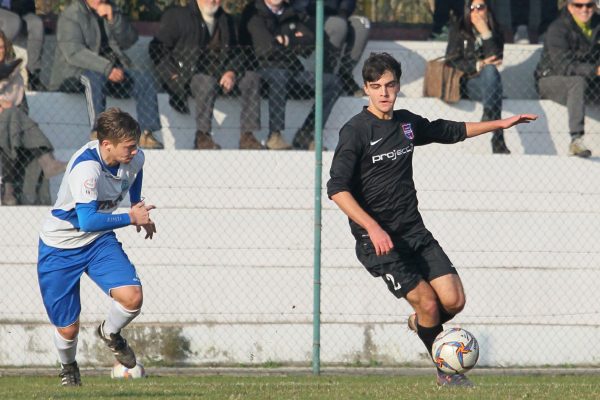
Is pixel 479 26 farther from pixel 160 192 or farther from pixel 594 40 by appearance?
pixel 160 192

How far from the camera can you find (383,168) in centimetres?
834

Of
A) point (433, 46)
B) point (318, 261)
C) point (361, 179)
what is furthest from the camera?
point (433, 46)

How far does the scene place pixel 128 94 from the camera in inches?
521

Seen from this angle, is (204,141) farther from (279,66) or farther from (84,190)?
(84,190)

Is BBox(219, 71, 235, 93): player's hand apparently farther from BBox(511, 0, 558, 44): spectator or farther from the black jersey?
the black jersey

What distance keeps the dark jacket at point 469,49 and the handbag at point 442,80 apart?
0.32 ft

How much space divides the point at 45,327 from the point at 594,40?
6709 millimetres

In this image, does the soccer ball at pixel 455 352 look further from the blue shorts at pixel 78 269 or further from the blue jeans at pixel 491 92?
the blue jeans at pixel 491 92

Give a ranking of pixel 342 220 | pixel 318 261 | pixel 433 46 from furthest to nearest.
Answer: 1. pixel 433 46
2. pixel 342 220
3. pixel 318 261

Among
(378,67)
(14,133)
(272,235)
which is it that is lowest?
(272,235)

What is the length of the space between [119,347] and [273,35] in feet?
17.7

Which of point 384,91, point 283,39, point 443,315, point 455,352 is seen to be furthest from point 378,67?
point 283,39

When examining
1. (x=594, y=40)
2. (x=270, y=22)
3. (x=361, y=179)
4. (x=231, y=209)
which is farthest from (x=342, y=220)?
(x=361, y=179)

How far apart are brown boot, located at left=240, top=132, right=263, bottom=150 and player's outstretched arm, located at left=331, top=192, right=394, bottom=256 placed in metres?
5.18
